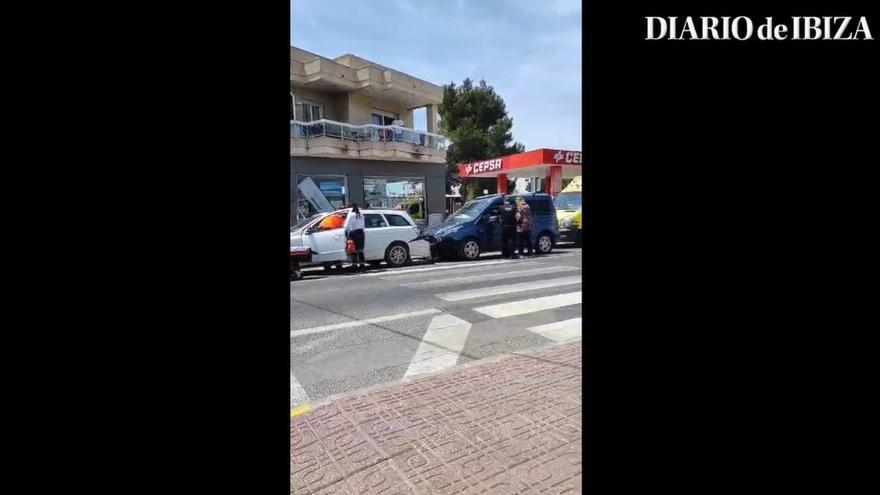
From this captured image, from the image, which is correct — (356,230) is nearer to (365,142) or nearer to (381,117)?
(365,142)

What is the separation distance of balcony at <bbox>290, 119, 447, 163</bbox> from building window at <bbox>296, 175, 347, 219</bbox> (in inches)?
37.3

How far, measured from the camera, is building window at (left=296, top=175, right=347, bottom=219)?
62.2 feet

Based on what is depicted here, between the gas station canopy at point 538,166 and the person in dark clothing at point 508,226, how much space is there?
10180mm

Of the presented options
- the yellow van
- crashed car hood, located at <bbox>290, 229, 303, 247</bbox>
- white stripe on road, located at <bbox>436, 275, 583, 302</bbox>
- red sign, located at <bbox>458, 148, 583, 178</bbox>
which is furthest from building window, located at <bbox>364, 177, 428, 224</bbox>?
white stripe on road, located at <bbox>436, 275, 583, 302</bbox>

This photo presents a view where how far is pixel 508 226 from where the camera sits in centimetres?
1342

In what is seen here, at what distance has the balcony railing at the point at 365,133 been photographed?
18922mm

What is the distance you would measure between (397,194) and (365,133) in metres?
3.14

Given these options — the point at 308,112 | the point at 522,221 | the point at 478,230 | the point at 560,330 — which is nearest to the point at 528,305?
the point at 560,330

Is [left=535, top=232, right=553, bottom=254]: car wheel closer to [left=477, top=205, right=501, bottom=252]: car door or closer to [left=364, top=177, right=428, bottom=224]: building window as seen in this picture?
[left=477, top=205, right=501, bottom=252]: car door
